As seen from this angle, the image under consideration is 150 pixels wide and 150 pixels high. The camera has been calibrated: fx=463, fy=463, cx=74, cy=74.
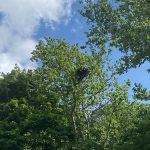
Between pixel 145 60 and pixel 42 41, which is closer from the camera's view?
pixel 145 60

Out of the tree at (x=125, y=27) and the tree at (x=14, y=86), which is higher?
the tree at (x=14, y=86)

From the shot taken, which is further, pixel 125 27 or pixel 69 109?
pixel 69 109

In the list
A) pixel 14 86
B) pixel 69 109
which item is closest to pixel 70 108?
pixel 69 109

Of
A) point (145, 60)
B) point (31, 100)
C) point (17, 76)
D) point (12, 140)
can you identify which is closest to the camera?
point (145, 60)

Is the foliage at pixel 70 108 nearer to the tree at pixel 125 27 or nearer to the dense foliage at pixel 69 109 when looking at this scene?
the dense foliage at pixel 69 109

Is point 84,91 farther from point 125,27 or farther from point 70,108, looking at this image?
point 125,27

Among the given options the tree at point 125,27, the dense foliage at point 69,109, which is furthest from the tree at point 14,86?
the tree at point 125,27

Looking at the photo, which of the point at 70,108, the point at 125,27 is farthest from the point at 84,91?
the point at 125,27

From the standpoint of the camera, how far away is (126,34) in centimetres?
2792

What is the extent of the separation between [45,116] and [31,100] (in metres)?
4.47

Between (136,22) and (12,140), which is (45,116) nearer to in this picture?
(12,140)

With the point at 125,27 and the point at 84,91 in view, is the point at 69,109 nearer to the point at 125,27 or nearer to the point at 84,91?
the point at 84,91

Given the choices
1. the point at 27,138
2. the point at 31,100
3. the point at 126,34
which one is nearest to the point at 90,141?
the point at 27,138

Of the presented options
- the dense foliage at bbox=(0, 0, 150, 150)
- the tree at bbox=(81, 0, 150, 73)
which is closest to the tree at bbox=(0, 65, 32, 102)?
the dense foliage at bbox=(0, 0, 150, 150)
